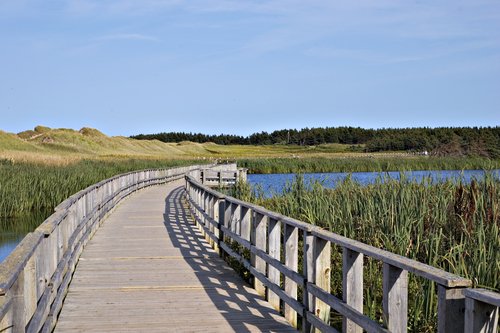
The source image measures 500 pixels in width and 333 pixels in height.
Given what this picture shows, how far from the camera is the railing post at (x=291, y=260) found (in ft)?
23.0

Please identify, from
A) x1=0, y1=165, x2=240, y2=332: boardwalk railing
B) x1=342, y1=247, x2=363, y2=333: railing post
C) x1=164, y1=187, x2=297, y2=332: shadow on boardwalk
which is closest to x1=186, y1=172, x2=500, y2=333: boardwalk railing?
x1=342, y1=247, x2=363, y2=333: railing post

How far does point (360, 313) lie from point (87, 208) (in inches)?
348

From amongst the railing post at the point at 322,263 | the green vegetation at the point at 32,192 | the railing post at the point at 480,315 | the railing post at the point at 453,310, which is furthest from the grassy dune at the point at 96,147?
the railing post at the point at 480,315

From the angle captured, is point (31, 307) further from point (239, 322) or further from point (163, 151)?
point (163, 151)

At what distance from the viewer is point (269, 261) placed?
7.67 metres

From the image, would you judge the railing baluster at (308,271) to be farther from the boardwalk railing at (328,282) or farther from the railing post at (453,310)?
the railing post at (453,310)

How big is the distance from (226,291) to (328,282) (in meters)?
2.85

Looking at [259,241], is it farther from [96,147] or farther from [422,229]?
[96,147]

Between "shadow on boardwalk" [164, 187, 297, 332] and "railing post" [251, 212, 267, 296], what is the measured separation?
0.14 m

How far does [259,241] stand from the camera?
Answer: 844cm

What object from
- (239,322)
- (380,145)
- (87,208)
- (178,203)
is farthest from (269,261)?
(380,145)

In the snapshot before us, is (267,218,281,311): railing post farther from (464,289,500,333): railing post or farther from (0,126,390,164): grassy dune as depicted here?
(0,126,390,164): grassy dune

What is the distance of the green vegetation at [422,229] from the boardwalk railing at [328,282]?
88cm

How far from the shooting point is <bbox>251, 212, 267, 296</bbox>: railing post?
8.42 metres
